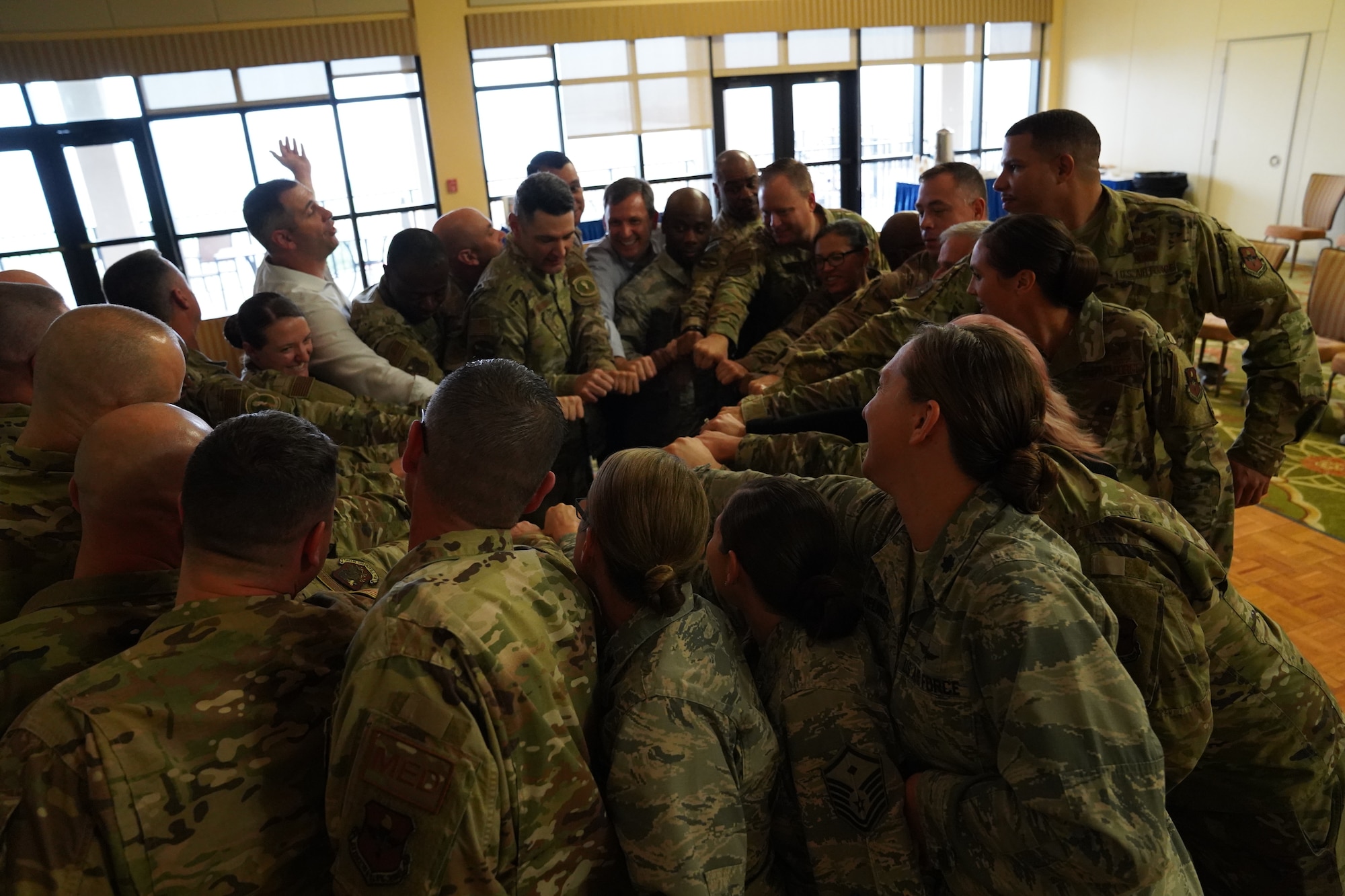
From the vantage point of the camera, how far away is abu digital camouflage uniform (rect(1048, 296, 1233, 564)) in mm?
2035

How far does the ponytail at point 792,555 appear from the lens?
1420mm

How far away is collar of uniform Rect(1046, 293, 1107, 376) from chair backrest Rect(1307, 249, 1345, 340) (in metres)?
4.94

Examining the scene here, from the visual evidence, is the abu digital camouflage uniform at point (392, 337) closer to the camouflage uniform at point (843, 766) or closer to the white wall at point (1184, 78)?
the camouflage uniform at point (843, 766)

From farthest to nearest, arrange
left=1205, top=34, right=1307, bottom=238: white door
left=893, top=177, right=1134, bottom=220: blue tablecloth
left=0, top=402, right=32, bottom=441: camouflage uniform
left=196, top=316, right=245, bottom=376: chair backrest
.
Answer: left=893, top=177, right=1134, bottom=220: blue tablecloth, left=1205, top=34, right=1307, bottom=238: white door, left=196, top=316, right=245, bottom=376: chair backrest, left=0, top=402, right=32, bottom=441: camouflage uniform

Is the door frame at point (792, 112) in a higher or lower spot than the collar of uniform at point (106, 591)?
higher

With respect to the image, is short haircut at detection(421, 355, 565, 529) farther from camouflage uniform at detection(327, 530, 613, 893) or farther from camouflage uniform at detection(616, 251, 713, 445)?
camouflage uniform at detection(616, 251, 713, 445)

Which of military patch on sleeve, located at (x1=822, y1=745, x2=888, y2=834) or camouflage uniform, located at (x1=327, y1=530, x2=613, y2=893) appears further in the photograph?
military patch on sleeve, located at (x1=822, y1=745, x2=888, y2=834)

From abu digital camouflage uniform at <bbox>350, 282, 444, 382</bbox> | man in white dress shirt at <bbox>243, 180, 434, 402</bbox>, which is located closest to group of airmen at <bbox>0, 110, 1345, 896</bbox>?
man in white dress shirt at <bbox>243, 180, 434, 402</bbox>

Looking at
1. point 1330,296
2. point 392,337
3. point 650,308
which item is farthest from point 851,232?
point 1330,296

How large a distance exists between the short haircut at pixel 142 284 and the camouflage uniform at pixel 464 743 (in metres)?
1.82

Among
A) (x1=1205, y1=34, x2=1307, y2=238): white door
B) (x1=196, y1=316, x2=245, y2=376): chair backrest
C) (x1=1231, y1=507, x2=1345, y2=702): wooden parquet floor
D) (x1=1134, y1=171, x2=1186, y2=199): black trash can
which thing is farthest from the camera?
(x1=1134, y1=171, x2=1186, y2=199): black trash can

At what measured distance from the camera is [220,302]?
8906 millimetres

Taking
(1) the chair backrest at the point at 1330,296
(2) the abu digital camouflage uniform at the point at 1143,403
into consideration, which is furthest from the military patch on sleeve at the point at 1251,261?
(1) the chair backrest at the point at 1330,296

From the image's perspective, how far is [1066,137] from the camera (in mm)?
2529
